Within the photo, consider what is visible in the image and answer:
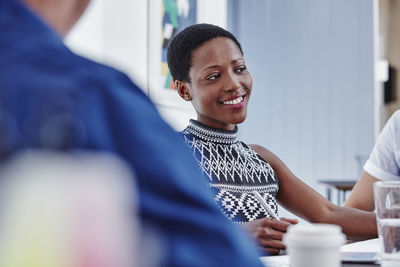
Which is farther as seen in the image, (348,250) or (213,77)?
(213,77)

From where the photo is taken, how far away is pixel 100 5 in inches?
97.7

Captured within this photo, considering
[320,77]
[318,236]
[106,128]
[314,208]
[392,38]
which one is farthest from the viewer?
[392,38]

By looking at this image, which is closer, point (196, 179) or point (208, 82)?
point (196, 179)

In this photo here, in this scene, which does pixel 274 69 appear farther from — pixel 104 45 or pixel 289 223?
pixel 289 223

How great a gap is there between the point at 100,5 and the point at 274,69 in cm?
281

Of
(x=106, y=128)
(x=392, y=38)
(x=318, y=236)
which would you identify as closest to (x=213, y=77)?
(x=318, y=236)

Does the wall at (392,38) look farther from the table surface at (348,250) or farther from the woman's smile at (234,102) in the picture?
the table surface at (348,250)

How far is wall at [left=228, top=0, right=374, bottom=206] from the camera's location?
4707mm

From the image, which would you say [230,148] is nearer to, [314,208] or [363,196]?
[314,208]

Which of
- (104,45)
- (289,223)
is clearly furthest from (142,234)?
(104,45)

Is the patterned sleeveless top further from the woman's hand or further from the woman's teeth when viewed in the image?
the woman's hand

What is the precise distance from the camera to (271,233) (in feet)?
3.51

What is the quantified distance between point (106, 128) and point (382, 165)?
1589mm

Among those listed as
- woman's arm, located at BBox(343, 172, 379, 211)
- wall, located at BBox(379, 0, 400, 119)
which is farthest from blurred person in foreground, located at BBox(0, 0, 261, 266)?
wall, located at BBox(379, 0, 400, 119)
